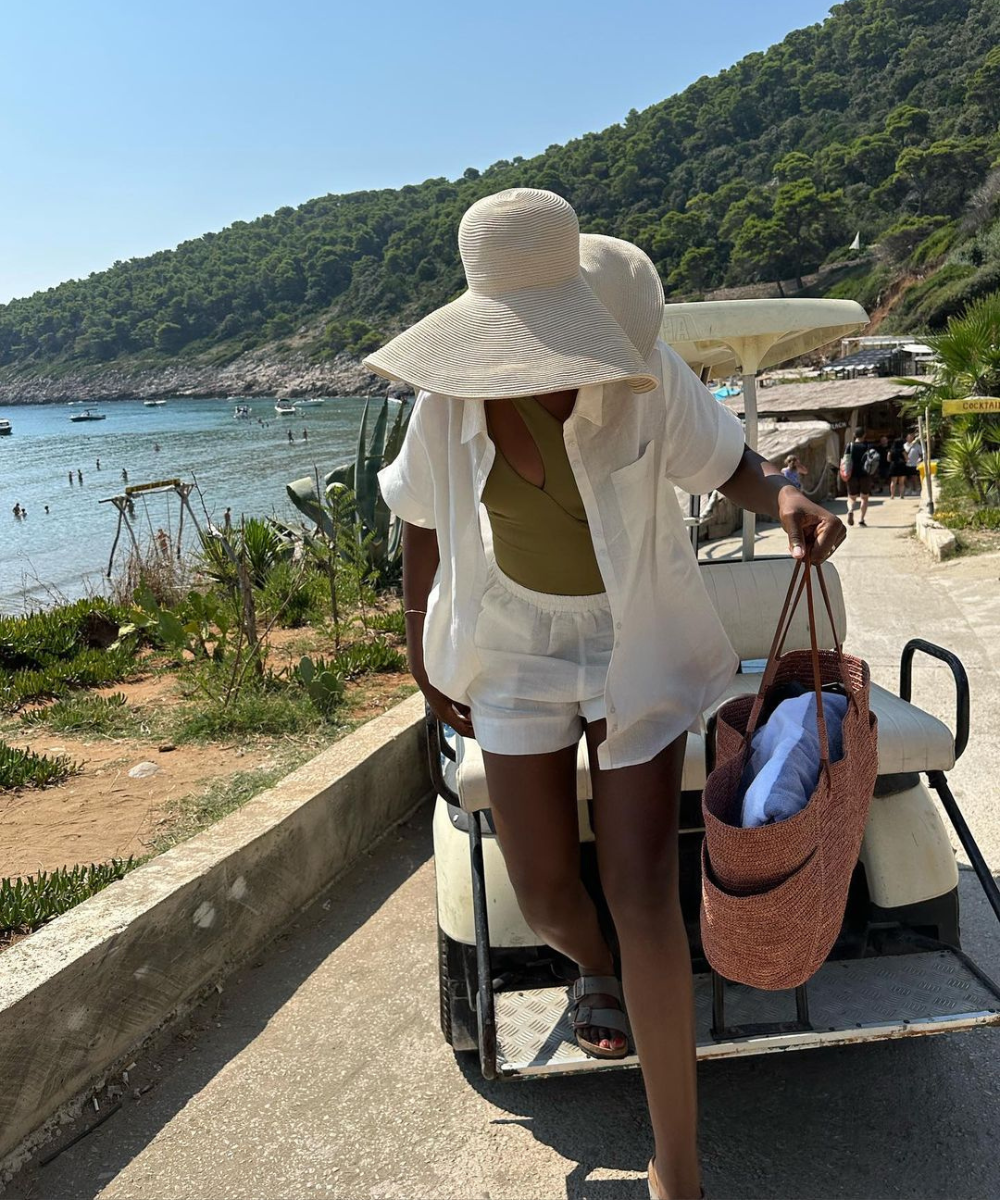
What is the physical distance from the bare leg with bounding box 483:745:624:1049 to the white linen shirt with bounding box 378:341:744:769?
16cm

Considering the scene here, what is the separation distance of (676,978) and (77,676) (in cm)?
521

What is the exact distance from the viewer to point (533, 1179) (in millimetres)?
2418

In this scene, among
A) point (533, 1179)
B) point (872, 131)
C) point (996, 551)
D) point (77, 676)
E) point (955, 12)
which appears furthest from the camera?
point (955, 12)

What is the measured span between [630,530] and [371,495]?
24.8ft

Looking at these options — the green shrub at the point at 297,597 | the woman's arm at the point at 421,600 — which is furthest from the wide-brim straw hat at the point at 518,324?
the green shrub at the point at 297,597

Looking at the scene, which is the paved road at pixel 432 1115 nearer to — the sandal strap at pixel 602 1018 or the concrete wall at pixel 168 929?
the concrete wall at pixel 168 929

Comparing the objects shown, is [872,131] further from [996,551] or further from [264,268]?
[996,551]

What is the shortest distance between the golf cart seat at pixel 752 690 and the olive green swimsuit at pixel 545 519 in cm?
58

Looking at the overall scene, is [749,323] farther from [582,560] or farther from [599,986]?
[599,986]

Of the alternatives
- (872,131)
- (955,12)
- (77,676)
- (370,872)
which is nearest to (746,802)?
(370,872)

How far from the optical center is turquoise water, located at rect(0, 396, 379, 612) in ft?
83.3

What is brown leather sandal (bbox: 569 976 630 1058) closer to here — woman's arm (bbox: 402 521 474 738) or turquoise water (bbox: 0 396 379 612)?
woman's arm (bbox: 402 521 474 738)

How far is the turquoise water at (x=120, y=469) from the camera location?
999 inches

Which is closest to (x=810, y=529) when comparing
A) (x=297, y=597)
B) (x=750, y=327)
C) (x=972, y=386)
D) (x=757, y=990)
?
(x=757, y=990)
